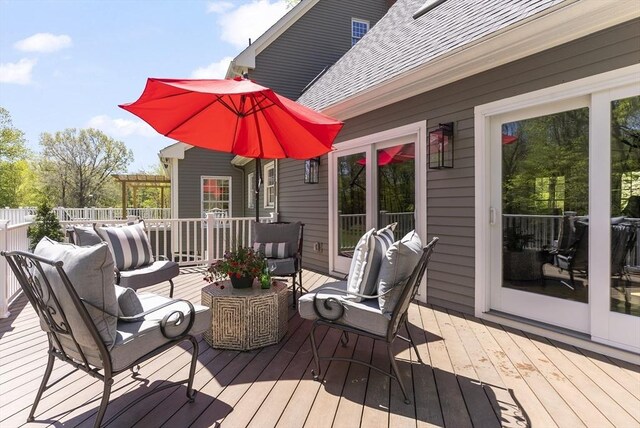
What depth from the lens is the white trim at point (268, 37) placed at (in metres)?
8.59

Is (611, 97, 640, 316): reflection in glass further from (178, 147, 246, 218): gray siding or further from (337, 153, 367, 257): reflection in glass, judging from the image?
(178, 147, 246, 218): gray siding

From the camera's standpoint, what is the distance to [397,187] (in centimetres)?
482

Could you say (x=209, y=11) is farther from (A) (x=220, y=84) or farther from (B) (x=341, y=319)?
(B) (x=341, y=319)

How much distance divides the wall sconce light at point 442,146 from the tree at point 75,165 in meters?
27.2

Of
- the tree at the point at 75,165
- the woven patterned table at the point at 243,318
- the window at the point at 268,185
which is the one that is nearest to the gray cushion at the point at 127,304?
the woven patterned table at the point at 243,318

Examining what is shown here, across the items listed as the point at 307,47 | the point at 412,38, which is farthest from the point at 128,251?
the point at 307,47

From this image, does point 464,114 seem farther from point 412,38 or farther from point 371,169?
point 412,38

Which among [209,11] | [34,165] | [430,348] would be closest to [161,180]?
[209,11]

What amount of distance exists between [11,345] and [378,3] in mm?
10739

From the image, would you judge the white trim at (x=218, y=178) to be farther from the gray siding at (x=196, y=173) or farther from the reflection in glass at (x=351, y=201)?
the reflection in glass at (x=351, y=201)

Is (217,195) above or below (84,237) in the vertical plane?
above

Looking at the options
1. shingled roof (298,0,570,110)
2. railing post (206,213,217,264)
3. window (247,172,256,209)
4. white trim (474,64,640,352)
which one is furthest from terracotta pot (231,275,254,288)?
window (247,172,256,209)

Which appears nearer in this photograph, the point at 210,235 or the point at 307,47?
the point at 210,235

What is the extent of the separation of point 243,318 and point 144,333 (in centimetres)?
99
